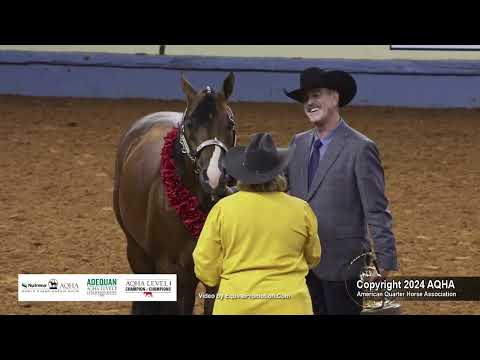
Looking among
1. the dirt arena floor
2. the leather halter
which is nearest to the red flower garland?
the leather halter

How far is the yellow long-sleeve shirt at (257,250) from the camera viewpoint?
4035mm

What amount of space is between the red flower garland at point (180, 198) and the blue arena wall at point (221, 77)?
7.38m

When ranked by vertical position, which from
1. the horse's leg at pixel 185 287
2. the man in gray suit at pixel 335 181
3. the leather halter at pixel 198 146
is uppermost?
the leather halter at pixel 198 146

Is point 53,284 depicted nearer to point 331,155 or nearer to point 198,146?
point 198,146

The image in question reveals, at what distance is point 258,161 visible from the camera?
13.3ft

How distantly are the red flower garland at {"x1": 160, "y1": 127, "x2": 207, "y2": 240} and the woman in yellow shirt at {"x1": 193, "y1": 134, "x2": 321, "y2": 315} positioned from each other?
1318 millimetres

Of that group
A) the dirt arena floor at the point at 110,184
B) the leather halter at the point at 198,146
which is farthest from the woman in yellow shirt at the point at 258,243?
the dirt arena floor at the point at 110,184

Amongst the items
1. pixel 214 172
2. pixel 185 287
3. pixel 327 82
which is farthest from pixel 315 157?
pixel 185 287

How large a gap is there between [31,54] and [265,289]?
9866 mm

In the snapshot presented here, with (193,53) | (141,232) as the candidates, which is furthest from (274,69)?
(141,232)

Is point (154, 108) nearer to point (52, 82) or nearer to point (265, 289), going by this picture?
point (52, 82)

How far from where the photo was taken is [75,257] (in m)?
7.48

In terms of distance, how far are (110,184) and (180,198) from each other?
428 centimetres

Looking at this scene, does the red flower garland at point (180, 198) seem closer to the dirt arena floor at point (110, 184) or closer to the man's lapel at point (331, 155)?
the man's lapel at point (331, 155)
